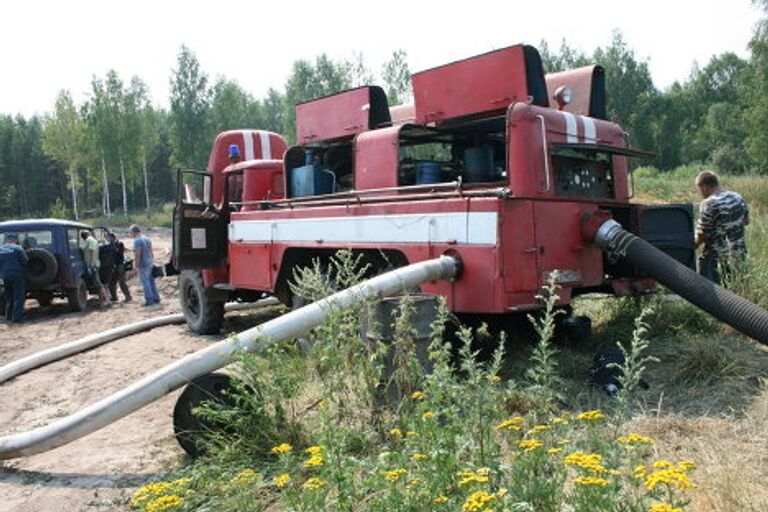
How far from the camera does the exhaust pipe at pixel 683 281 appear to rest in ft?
15.5

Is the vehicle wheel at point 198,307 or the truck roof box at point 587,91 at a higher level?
the truck roof box at point 587,91

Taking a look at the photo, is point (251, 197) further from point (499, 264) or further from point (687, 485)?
point (687, 485)

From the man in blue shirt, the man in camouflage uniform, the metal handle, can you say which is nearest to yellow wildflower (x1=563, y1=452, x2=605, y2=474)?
the metal handle

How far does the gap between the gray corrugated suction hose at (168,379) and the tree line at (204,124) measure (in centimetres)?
3291

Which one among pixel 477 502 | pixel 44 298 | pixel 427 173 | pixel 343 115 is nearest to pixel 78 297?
pixel 44 298

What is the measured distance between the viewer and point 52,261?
44.9 ft

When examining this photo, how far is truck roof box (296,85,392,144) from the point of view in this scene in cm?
727

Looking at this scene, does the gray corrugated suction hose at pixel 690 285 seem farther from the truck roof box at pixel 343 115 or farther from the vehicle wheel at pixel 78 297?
the vehicle wheel at pixel 78 297

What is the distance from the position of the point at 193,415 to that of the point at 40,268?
11.0 metres

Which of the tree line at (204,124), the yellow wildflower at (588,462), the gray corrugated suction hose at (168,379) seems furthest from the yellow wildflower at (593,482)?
the tree line at (204,124)

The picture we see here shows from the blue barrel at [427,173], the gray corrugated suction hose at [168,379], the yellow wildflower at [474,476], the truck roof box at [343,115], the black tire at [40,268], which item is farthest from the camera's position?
the black tire at [40,268]

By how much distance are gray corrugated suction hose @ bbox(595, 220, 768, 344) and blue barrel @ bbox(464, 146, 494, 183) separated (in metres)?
1.53

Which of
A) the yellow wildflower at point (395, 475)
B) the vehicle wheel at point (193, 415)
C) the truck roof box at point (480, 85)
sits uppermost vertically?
the truck roof box at point (480, 85)

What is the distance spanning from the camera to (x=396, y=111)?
8383mm
